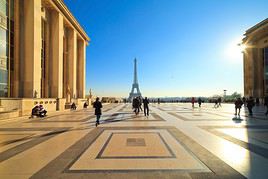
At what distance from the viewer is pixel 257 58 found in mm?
52750

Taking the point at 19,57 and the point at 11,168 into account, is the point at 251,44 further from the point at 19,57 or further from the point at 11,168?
the point at 11,168

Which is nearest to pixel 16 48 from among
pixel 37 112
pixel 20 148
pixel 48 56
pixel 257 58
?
pixel 48 56

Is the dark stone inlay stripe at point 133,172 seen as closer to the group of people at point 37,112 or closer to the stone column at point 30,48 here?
the group of people at point 37,112

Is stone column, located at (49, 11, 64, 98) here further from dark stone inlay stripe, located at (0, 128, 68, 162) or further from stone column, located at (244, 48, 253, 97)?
stone column, located at (244, 48, 253, 97)

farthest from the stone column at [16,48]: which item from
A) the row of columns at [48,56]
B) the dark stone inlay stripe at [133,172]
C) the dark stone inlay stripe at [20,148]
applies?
the dark stone inlay stripe at [133,172]

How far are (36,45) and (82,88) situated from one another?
86.2 feet

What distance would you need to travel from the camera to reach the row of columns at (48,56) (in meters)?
25.4

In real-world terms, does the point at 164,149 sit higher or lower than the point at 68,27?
lower

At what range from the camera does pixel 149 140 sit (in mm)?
9086

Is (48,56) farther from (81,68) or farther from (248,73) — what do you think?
(248,73)

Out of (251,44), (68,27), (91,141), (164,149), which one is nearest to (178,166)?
(164,149)

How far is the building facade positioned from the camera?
4888cm

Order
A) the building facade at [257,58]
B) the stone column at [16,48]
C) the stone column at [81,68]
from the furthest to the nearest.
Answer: the stone column at [81,68] → the building facade at [257,58] → the stone column at [16,48]

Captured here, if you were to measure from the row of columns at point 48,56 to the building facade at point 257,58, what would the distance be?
121 feet
